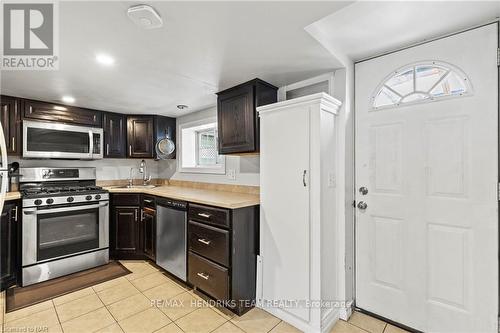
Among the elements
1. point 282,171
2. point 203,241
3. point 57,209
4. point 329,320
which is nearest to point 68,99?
point 57,209

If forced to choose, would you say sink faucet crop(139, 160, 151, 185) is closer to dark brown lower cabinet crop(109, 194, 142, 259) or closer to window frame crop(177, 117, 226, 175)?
window frame crop(177, 117, 226, 175)

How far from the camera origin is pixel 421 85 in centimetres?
174

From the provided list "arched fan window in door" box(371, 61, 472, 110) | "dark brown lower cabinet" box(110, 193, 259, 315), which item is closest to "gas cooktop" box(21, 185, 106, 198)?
"dark brown lower cabinet" box(110, 193, 259, 315)

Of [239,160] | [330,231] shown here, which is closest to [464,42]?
[330,231]

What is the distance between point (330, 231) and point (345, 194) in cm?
33

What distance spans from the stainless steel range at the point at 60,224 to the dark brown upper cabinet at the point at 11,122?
0.32 metres

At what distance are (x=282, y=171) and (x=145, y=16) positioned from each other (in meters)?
1.35

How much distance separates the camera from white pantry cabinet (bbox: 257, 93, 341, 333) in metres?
1.75

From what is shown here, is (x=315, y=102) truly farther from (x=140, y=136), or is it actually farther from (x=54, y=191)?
(x=54, y=191)

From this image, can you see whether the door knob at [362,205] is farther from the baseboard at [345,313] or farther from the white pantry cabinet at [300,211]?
the baseboard at [345,313]

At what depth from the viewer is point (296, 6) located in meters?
1.24

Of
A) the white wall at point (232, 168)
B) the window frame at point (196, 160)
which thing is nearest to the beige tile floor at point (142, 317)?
the white wall at point (232, 168)

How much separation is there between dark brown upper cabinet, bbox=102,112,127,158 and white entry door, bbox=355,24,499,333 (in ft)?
10.4

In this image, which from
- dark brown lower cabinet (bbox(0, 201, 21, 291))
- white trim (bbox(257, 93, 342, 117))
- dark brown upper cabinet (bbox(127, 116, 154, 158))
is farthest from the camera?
dark brown upper cabinet (bbox(127, 116, 154, 158))
